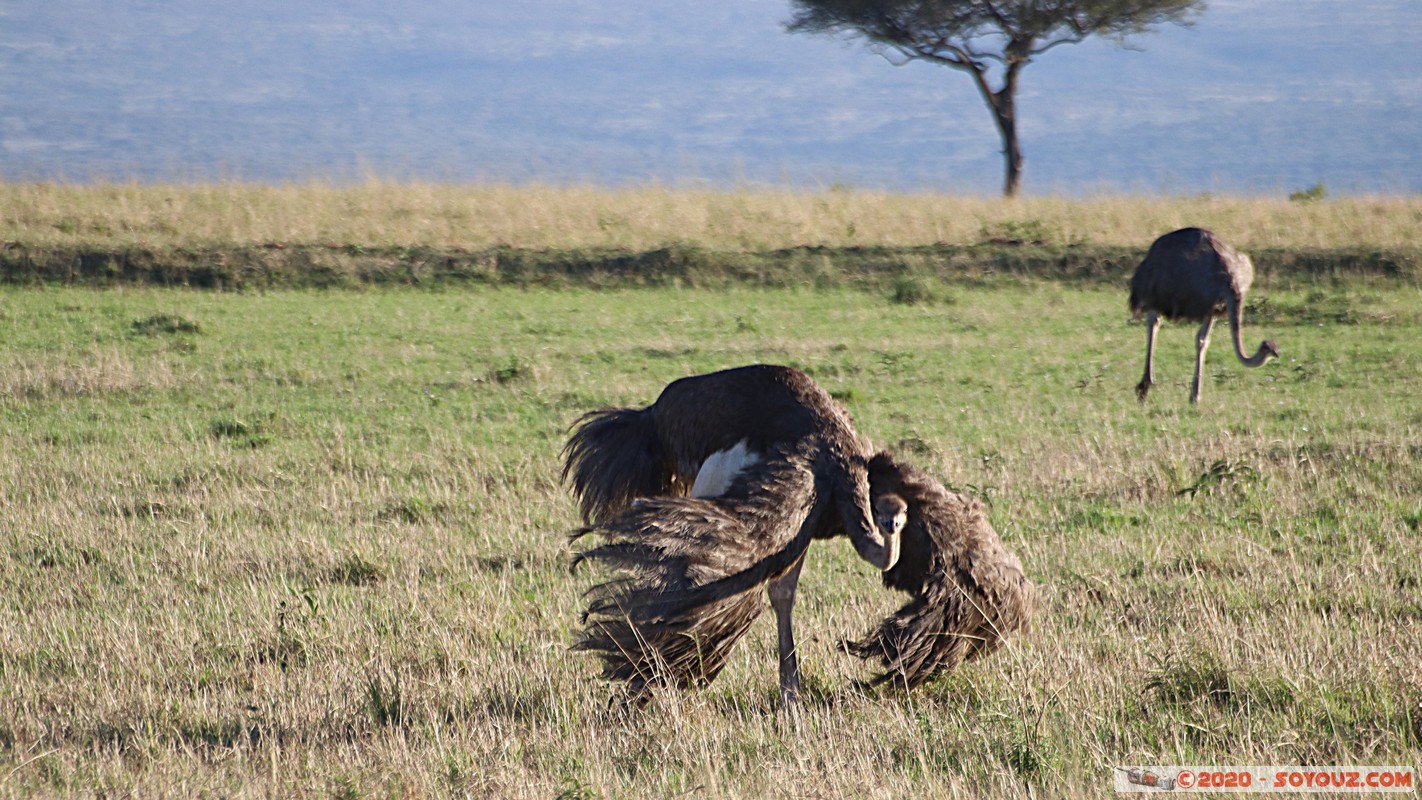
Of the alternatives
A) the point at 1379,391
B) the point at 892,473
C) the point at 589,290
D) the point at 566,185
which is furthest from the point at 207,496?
the point at 566,185

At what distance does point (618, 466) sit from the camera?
18.3 feet

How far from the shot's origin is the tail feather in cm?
554

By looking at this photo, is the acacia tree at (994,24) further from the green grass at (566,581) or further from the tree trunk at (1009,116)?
the green grass at (566,581)

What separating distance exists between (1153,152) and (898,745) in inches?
7138

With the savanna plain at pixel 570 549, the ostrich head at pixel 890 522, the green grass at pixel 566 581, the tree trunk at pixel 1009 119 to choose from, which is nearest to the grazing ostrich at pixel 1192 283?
the savanna plain at pixel 570 549

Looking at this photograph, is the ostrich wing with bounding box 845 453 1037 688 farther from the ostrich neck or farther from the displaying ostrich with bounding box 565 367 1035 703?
the ostrich neck

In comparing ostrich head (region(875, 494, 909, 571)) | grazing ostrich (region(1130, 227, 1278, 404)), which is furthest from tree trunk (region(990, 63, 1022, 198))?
ostrich head (region(875, 494, 909, 571))

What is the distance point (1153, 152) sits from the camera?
17575cm

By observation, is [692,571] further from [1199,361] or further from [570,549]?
[1199,361]

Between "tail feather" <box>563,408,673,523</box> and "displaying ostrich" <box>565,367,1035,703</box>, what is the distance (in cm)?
36

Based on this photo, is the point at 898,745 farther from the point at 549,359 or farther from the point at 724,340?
the point at 724,340

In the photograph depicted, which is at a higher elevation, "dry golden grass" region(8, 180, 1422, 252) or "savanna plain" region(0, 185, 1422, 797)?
"dry golden grass" region(8, 180, 1422, 252)

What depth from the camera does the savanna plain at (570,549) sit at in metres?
4.55

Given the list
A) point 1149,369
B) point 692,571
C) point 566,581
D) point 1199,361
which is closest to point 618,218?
point 1149,369
